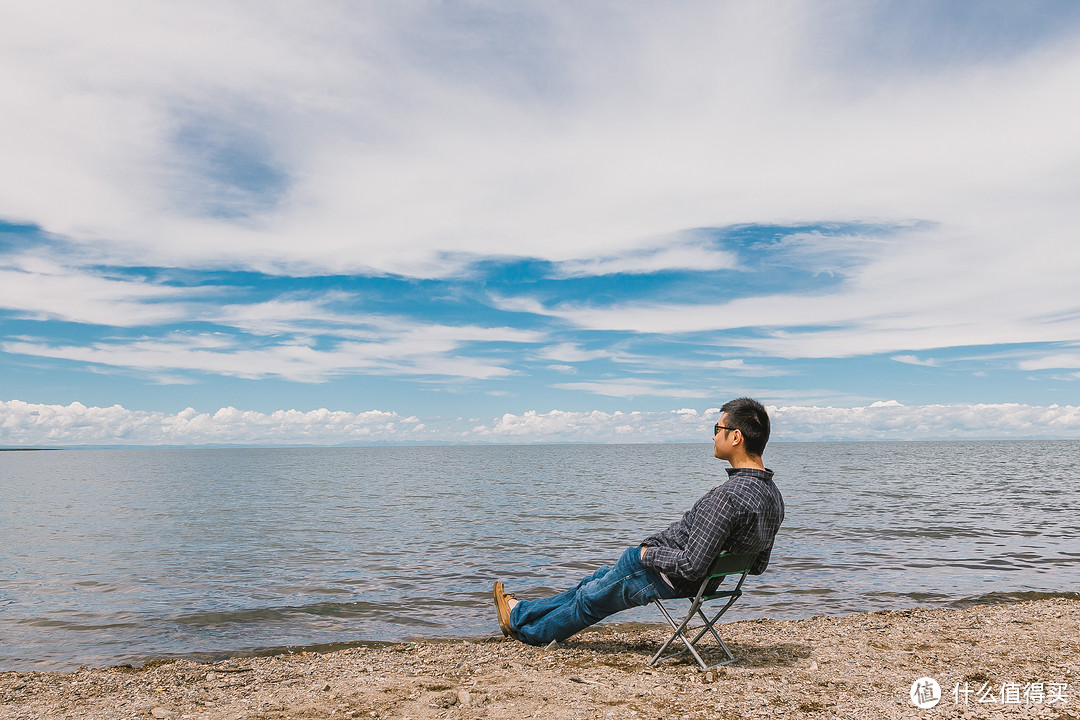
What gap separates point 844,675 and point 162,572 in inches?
557

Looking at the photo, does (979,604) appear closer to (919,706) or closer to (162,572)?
(919,706)

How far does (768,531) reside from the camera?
232 inches

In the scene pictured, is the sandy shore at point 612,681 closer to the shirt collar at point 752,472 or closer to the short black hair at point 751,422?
the shirt collar at point 752,472

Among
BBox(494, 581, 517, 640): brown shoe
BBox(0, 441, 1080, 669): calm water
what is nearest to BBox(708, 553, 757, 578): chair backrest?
BBox(494, 581, 517, 640): brown shoe

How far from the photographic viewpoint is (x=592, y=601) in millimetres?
6664

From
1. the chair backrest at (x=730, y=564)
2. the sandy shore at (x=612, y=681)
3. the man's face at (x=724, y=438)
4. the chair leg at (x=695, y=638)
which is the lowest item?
the sandy shore at (x=612, y=681)

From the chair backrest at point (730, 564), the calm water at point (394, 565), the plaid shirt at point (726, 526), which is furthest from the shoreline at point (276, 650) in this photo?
the plaid shirt at point (726, 526)

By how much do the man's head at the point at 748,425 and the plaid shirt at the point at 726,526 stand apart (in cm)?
21

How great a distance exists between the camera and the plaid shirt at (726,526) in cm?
575

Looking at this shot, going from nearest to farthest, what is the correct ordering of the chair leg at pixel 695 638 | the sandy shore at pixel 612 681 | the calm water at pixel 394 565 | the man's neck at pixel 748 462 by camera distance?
the sandy shore at pixel 612 681, the man's neck at pixel 748 462, the chair leg at pixel 695 638, the calm water at pixel 394 565

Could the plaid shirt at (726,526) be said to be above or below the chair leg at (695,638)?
above

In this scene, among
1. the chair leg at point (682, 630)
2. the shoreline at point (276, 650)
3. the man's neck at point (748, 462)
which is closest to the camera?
the man's neck at point (748, 462)

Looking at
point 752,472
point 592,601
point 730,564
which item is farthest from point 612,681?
point 752,472

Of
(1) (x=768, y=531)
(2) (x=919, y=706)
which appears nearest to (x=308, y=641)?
(1) (x=768, y=531)
